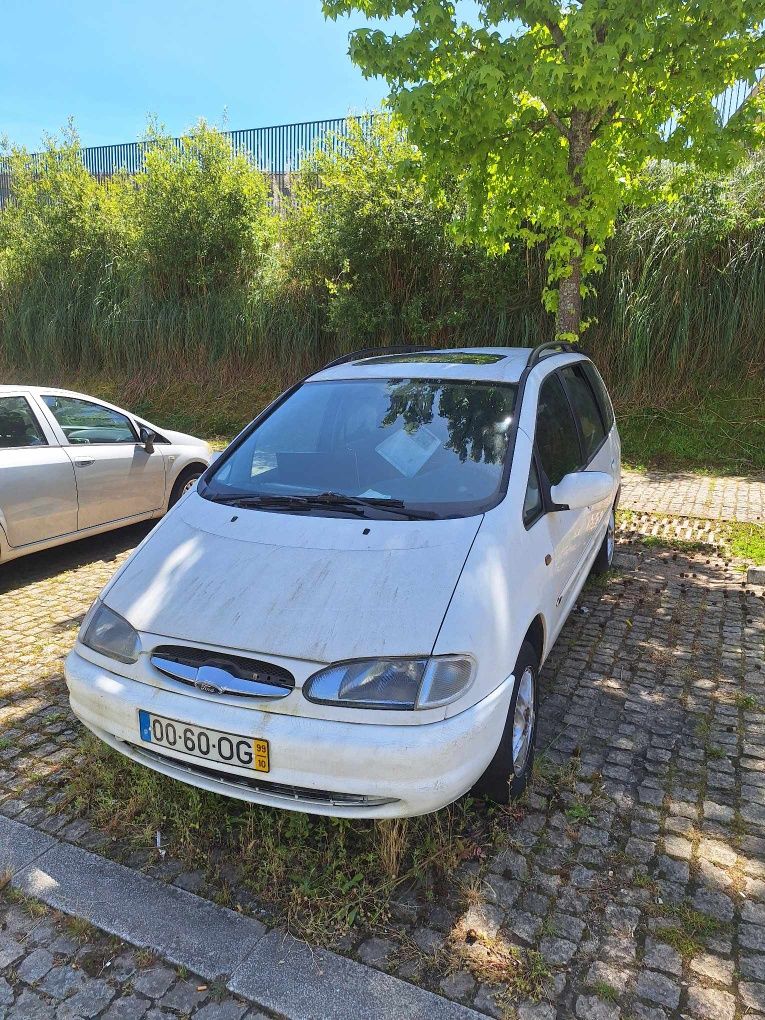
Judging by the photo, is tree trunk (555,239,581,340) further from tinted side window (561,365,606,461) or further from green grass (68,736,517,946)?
green grass (68,736,517,946)

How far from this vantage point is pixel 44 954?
228 cm

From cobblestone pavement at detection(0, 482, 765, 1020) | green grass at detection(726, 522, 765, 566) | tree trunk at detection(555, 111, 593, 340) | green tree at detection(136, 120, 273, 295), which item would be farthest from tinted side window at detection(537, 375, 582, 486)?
green tree at detection(136, 120, 273, 295)

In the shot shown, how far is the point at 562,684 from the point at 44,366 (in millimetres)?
14928

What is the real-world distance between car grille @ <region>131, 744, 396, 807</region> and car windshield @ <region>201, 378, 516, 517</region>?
1170 millimetres

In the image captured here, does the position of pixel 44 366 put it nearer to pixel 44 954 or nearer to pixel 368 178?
pixel 368 178

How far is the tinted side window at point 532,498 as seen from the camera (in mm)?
3145

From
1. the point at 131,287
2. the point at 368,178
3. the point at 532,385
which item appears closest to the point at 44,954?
the point at 532,385

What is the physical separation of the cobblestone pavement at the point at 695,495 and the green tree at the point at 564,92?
2.64m

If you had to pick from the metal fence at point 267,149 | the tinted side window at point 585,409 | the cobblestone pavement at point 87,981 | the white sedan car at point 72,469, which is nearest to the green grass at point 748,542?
the tinted side window at point 585,409

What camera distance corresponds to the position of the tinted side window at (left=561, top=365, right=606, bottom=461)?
4449mm

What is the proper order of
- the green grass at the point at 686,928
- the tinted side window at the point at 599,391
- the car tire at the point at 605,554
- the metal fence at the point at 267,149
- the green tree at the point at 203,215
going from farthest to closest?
the metal fence at the point at 267,149 < the green tree at the point at 203,215 < the car tire at the point at 605,554 < the tinted side window at the point at 599,391 < the green grass at the point at 686,928

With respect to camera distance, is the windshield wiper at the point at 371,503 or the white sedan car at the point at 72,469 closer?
the windshield wiper at the point at 371,503

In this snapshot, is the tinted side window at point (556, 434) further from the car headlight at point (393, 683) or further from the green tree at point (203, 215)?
the green tree at point (203, 215)

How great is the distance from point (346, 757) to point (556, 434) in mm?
2264
